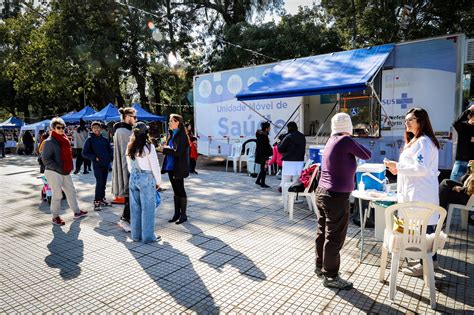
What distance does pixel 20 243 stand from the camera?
16.0ft

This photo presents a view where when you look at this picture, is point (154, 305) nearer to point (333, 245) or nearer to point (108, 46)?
point (333, 245)

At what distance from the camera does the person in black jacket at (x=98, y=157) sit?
263 inches

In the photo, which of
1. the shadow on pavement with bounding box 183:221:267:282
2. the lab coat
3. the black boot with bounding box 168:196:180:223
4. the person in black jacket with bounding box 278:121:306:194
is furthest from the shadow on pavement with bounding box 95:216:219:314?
the person in black jacket with bounding box 278:121:306:194

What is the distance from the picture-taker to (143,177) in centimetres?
450

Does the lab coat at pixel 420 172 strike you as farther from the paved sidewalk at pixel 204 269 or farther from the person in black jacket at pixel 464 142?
the person in black jacket at pixel 464 142

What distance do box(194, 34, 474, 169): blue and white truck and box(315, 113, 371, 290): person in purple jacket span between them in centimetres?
432

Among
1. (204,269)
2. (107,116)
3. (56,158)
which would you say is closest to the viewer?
(204,269)

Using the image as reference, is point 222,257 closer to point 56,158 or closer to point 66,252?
point 66,252

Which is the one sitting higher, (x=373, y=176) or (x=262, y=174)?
(x=373, y=176)

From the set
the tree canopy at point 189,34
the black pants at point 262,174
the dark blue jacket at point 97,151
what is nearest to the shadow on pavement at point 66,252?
the dark blue jacket at point 97,151

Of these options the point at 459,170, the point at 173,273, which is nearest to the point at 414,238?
the point at 173,273

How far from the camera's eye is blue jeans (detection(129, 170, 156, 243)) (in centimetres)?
450

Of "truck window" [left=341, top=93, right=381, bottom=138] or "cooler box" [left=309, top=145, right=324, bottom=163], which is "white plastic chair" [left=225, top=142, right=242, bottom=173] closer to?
"truck window" [left=341, top=93, right=381, bottom=138]

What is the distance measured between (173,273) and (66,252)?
1.71 m
